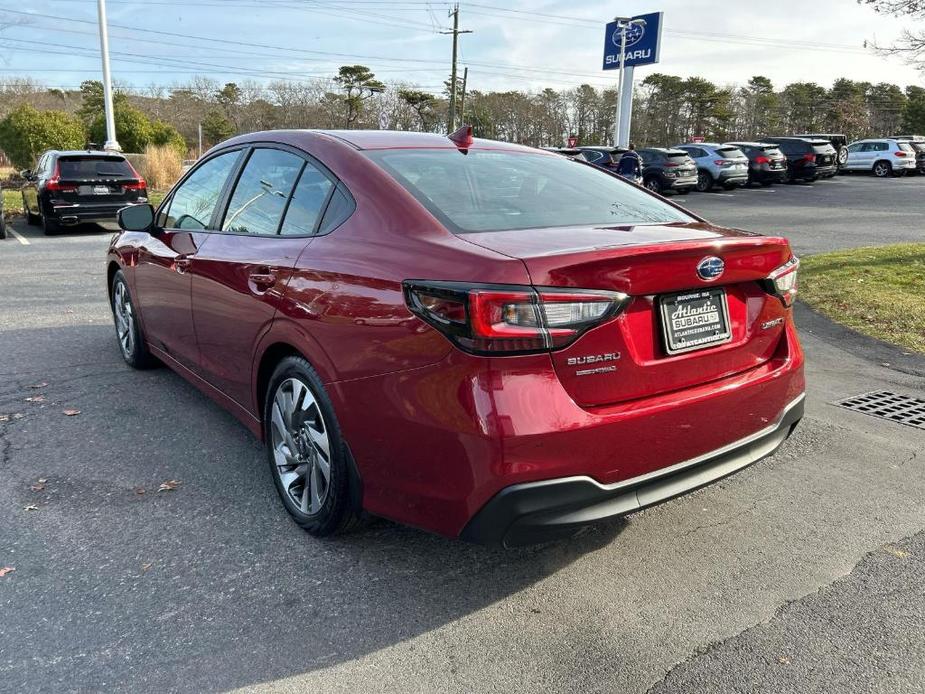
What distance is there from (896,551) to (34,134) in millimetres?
27553

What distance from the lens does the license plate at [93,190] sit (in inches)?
553

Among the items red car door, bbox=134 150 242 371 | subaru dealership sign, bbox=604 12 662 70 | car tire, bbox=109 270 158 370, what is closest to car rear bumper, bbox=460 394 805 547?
red car door, bbox=134 150 242 371

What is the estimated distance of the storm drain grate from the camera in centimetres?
461

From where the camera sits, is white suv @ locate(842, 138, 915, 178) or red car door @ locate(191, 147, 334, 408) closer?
red car door @ locate(191, 147, 334, 408)

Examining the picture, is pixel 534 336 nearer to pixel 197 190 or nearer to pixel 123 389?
pixel 197 190

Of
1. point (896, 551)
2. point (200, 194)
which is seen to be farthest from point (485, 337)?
point (200, 194)

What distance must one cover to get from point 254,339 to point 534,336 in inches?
60.1

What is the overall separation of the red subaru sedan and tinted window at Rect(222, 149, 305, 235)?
0.05 ft

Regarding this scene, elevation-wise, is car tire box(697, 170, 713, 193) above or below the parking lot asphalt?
above

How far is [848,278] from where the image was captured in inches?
353

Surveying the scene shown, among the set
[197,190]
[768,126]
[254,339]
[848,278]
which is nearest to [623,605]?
[254,339]

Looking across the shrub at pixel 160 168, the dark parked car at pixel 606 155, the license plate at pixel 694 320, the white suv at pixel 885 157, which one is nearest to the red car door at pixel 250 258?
the license plate at pixel 694 320

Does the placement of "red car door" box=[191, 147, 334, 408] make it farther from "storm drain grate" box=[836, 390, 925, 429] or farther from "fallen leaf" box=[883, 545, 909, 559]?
"storm drain grate" box=[836, 390, 925, 429]

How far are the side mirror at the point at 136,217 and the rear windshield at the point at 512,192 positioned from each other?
2102mm
